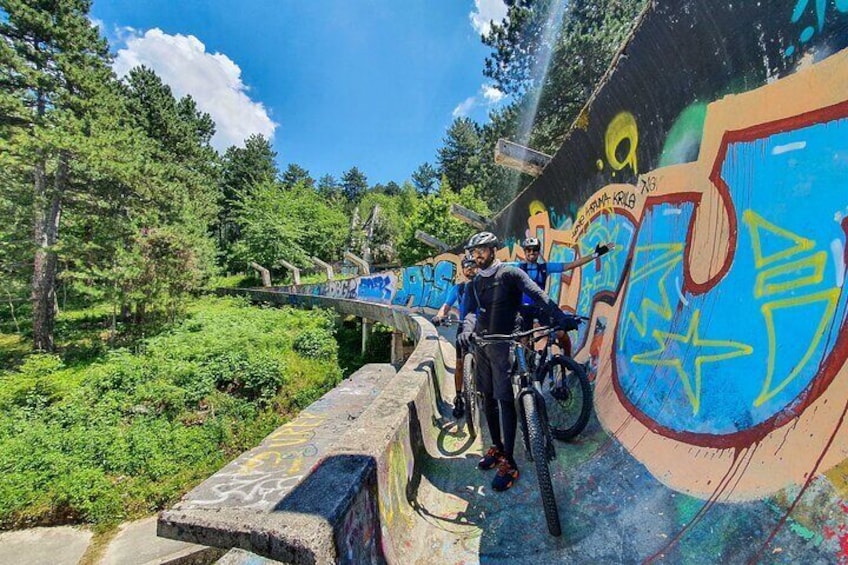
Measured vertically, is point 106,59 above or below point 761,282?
above

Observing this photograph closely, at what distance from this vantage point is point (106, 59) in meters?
19.0

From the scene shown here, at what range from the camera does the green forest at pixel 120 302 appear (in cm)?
949

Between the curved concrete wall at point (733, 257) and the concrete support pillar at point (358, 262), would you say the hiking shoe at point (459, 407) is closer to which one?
the curved concrete wall at point (733, 257)

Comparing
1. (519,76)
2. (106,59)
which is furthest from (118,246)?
(519,76)

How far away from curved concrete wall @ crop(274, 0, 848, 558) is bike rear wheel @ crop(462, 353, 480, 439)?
127 centimetres

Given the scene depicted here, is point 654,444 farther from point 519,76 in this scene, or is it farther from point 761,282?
point 519,76

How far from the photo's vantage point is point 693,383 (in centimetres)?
266

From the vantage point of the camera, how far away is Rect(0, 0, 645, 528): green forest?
949 cm

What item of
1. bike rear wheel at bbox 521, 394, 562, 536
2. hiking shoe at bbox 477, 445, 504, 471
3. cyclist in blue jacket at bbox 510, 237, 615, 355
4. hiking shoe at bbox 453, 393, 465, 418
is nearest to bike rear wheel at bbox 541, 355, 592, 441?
cyclist in blue jacket at bbox 510, 237, 615, 355

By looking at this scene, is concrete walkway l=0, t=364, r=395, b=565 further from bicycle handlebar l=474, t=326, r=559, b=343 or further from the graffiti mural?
the graffiti mural

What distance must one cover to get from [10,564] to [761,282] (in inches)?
461

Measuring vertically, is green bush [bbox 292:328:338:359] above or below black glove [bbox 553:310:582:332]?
below

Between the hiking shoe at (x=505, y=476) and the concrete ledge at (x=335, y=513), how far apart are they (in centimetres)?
65

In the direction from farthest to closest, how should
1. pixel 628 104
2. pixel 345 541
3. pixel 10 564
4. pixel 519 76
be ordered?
pixel 519 76 < pixel 10 564 < pixel 628 104 < pixel 345 541
